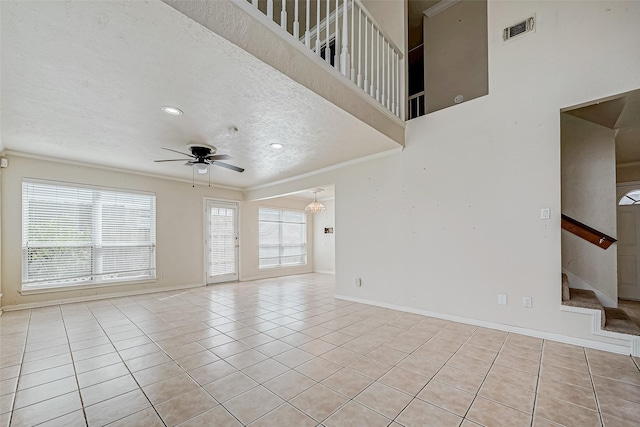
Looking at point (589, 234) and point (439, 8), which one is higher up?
point (439, 8)

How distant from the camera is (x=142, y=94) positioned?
250 centimetres

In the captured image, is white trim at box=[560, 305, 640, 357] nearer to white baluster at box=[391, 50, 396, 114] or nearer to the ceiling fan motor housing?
white baluster at box=[391, 50, 396, 114]

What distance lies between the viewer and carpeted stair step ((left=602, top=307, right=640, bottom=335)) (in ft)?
8.43

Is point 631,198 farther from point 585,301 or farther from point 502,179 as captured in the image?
point 502,179

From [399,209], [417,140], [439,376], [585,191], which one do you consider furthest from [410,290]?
[585,191]

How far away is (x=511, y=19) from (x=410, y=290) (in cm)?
367

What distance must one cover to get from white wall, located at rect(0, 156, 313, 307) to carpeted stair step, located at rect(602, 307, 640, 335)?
667 cm

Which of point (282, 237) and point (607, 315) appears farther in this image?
point (282, 237)

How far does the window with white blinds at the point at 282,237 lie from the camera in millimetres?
7805

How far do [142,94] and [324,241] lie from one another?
22.3 ft

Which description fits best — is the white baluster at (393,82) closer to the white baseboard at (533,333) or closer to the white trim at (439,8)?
the white trim at (439,8)

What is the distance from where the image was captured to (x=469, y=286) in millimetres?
3422

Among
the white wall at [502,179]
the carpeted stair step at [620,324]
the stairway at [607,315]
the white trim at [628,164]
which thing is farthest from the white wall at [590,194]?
the white trim at [628,164]

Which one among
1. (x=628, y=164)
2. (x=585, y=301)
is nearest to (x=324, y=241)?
(x=585, y=301)
